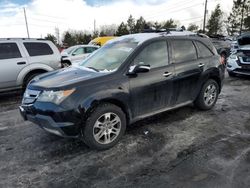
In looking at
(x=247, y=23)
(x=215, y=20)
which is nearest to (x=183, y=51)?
(x=247, y=23)

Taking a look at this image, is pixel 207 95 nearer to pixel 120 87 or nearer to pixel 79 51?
pixel 120 87

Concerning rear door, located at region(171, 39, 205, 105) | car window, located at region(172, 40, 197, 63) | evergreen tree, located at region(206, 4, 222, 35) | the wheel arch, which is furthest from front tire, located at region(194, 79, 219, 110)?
evergreen tree, located at region(206, 4, 222, 35)

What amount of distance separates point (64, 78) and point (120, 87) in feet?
2.98

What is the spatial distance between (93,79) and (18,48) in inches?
178

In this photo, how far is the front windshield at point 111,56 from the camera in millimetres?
4266

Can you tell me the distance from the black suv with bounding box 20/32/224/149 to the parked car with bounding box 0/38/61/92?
10.3 ft

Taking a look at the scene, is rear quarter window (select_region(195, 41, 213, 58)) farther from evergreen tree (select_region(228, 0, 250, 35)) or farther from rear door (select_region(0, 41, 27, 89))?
evergreen tree (select_region(228, 0, 250, 35))

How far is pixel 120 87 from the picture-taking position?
3910mm

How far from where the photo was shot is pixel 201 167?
10.9 ft

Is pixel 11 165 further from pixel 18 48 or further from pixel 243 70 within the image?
pixel 243 70

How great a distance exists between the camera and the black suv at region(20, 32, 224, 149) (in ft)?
11.7

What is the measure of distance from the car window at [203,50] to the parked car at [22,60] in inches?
178

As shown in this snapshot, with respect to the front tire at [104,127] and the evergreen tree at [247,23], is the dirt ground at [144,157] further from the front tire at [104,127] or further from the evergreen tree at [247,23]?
the evergreen tree at [247,23]

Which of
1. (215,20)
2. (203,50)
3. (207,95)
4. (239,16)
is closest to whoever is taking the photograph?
(203,50)
